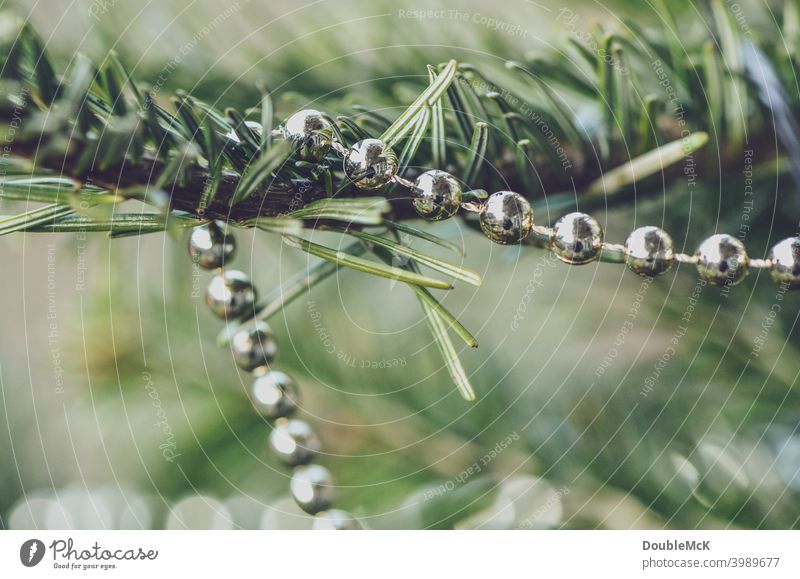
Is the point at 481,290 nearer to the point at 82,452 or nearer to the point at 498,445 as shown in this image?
the point at 498,445

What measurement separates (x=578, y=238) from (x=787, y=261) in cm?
6

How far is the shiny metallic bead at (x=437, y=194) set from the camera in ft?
0.44

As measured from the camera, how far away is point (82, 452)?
0.32 m

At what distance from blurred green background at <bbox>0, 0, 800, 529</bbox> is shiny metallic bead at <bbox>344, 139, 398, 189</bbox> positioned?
76 millimetres

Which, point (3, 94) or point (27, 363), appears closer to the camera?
point (3, 94)

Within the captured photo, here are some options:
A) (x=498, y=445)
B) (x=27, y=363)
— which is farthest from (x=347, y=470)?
(x=27, y=363)

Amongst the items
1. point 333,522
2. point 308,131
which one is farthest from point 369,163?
point 333,522

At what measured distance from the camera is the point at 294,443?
0.19 metres

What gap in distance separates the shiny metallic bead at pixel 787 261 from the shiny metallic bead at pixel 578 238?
47mm
